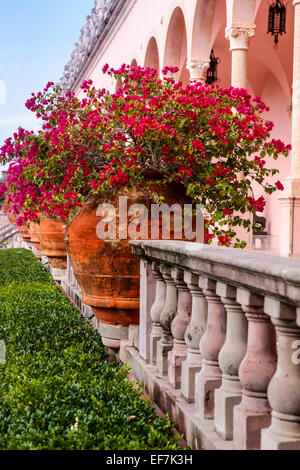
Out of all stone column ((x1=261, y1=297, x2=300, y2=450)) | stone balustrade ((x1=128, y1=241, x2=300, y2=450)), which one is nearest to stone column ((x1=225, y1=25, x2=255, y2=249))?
stone balustrade ((x1=128, y1=241, x2=300, y2=450))

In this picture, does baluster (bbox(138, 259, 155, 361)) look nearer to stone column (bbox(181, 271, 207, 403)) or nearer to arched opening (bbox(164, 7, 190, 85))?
stone column (bbox(181, 271, 207, 403))

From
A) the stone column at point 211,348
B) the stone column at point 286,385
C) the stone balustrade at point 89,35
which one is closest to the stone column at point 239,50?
the stone column at point 211,348

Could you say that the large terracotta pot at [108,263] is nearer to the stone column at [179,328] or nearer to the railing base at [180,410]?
the railing base at [180,410]

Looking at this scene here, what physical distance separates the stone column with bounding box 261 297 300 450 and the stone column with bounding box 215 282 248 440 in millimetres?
343

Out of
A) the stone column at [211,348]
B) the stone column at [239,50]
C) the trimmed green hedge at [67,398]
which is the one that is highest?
the stone column at [239,50]

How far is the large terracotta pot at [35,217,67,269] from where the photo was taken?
7996 mm

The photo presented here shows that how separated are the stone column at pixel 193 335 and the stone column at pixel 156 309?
531 millimetres

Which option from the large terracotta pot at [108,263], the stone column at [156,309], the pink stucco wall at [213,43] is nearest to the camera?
the stone column at [156,309]

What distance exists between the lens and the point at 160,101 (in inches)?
165

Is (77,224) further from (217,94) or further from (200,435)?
(200,435)

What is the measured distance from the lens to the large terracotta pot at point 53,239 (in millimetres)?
7996

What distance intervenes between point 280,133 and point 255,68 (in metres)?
2.04

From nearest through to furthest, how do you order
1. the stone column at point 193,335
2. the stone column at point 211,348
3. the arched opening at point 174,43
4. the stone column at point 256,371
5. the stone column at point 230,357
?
the stone column at point 256,371, the stone column at point 230,357, the stone column at point 211,348, the stone column at point 193,335, the arched opening at point 174,43
